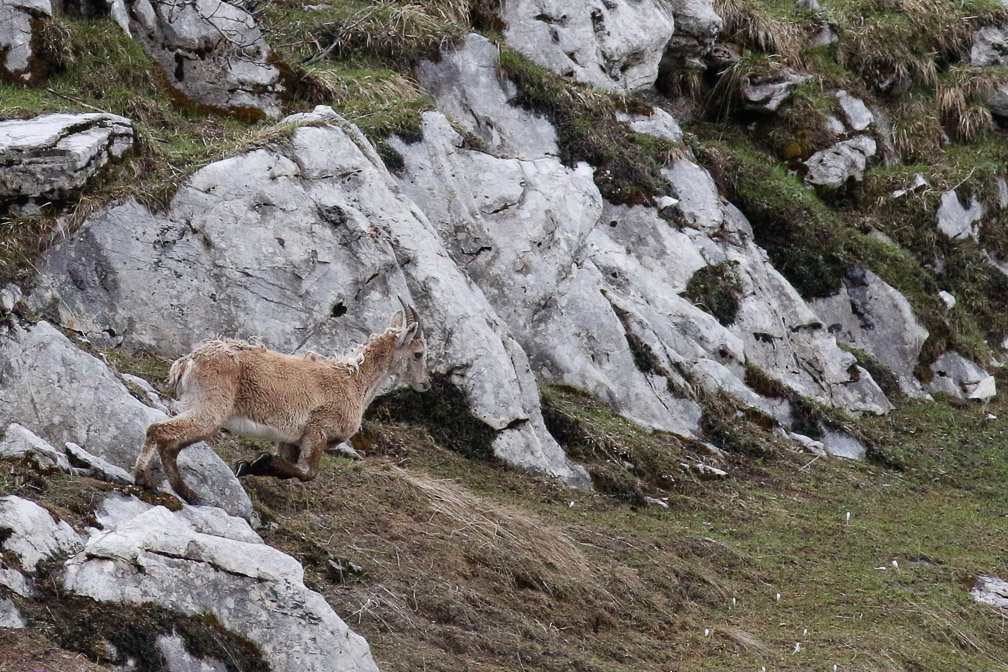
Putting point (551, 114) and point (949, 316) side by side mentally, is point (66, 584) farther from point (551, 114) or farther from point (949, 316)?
point (949, 316)

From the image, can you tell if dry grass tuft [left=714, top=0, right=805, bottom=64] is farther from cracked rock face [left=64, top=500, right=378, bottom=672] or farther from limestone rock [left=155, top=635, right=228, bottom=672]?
limestone rock [left=155, top=635, right=228, bottom=672]

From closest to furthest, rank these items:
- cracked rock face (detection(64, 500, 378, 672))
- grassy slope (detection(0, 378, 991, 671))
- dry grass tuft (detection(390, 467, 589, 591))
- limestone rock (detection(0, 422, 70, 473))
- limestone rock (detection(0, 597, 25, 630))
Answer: limestone rock (detection(0, 597, 25, 630)) < cracked rock face (detection(64, 500, 378, 672)) < limestone rock (detection(0, 422, 70, 473)) < grassy slope (detection(0, 378, 991, 671)) < dry grass tuft (detection(390, 467, 589, 591))

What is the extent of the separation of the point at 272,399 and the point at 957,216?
19.5 meters

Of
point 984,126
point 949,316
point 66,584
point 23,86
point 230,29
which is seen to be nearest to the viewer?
point 66,584

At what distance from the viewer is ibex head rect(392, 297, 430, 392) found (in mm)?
11656

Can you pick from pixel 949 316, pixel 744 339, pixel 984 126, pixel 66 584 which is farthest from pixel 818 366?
pixel 66 584

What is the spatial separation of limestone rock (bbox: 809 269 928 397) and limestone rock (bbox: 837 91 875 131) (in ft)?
15.2

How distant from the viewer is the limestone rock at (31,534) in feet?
23.1

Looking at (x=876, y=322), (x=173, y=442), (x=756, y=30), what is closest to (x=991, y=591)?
(x=173, y=442)

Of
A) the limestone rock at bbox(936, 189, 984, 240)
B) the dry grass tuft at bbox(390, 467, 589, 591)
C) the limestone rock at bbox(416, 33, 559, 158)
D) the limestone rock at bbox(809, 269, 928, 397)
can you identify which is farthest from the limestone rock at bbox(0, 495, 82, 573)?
the limestone rock at bbox(936, 189, 984, 240)

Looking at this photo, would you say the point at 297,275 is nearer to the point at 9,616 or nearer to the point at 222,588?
the point at 222,588

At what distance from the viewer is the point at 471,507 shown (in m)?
11.5

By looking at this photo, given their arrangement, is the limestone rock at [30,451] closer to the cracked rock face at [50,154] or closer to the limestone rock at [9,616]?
the limestone rock at [9,616]

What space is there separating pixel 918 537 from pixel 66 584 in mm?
10869
